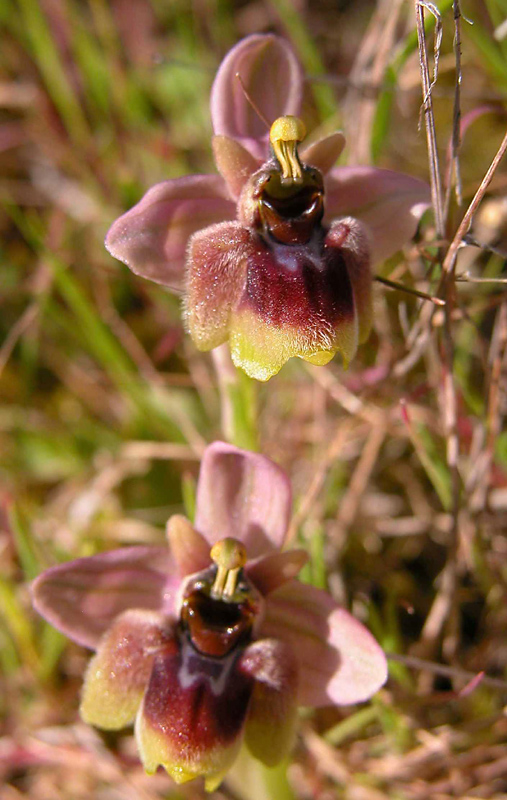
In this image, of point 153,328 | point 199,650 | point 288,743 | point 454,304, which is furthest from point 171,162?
point 288,743

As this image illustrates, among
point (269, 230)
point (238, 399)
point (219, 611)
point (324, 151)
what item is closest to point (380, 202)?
point (324, 151)

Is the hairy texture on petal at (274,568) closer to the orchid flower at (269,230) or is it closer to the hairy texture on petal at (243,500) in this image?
the hairy texture on petal at (243,500)

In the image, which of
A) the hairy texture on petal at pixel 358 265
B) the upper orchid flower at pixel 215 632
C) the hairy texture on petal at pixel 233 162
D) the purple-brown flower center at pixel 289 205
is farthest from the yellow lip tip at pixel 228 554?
the hairy texture on petal at pixel 233 162

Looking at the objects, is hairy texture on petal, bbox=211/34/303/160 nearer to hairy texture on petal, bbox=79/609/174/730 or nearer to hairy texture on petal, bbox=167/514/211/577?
hairy texture on petal, bbox=167/514/211/577

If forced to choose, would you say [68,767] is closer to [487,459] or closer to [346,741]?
[346,741]

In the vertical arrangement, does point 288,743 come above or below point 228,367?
below

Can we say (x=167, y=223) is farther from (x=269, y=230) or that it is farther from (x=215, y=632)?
(x=215, y=632)

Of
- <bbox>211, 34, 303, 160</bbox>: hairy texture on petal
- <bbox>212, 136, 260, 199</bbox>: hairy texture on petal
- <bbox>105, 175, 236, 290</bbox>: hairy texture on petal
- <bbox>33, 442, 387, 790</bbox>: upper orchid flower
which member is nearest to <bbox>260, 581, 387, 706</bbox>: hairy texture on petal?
<bbox>33, 442, 387, 790</bbox>: upper orchid flower
